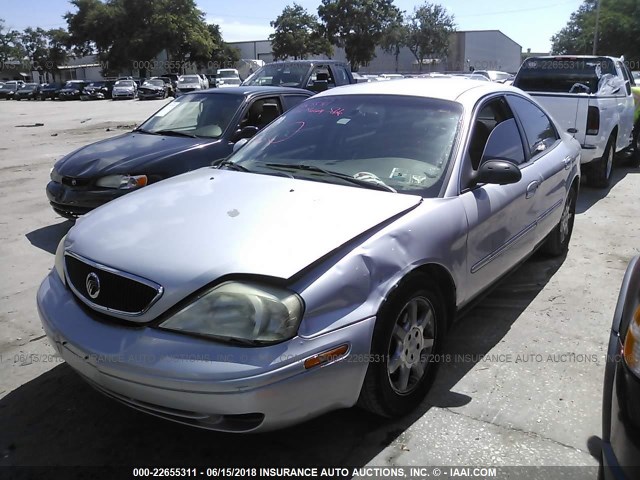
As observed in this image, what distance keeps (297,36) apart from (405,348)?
61732mm

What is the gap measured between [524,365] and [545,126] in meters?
2.29

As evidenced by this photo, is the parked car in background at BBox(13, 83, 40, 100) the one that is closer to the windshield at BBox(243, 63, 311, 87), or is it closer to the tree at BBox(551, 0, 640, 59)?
the windshield at BBox(243, 63, 311, 87)

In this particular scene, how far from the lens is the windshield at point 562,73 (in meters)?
8.70

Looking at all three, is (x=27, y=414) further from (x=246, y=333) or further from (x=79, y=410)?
(x=246, y=333)

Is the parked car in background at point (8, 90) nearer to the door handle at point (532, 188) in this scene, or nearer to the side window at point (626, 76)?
the side window at point (626, 76)

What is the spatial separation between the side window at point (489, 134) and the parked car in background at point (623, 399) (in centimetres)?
154

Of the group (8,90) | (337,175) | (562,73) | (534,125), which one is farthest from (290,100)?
(8,90)

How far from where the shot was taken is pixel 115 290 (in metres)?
2.43

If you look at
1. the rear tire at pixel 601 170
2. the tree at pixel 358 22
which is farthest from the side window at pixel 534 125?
the tree at pixel 358 22

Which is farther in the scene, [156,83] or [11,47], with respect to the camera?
[11,47]

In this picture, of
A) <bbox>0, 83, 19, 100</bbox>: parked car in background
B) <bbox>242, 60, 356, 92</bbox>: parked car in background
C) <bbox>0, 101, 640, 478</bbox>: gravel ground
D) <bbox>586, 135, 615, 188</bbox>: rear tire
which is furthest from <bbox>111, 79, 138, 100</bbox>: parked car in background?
<bbox>0, 101, 640, 478</bbox>: gravel ground

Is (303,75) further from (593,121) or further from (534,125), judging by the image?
(534,125)

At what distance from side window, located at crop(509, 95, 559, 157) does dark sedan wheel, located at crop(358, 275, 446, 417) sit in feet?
6.40

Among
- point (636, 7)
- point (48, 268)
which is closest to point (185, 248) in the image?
point (48, 268)
